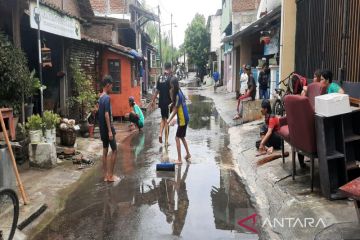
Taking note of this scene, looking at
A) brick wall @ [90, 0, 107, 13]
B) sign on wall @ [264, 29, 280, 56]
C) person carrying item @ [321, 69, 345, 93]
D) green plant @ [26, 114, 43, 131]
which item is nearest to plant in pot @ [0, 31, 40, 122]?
green plant @ [26, 114, 43, 131]

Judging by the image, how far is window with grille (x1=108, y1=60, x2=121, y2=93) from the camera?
54.9ft

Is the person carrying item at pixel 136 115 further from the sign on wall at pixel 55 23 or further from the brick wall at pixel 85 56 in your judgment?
the sign on wall at pixel 55 23

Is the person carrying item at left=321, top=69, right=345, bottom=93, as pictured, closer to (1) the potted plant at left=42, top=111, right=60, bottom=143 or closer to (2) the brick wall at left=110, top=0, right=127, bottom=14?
(1) the potted plant at left=42, top=111, right=60, bottom=143

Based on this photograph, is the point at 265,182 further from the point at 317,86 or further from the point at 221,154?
the point at 221,154

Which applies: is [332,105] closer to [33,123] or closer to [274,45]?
[33,123]

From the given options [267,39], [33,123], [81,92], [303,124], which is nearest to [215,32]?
[267,39]

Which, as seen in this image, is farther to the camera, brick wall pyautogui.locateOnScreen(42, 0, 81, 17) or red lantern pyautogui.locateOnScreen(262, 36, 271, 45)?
red lantern pyautogui.locateOnScreen(262, 36, 271, 45)

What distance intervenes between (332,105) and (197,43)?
2181 inches

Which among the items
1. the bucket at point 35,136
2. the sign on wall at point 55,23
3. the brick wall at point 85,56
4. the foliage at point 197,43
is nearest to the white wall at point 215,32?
the foliage at point 197,43

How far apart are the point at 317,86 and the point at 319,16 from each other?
123 inches

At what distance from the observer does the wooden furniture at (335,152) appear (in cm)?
591

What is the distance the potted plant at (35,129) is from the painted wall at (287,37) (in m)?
8.53

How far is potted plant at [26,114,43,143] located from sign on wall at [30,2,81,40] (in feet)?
6.60

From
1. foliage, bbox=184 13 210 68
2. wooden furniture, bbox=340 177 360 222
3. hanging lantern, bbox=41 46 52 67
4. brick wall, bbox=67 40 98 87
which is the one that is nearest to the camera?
wooden furniture, bbox=340 177 360 222
